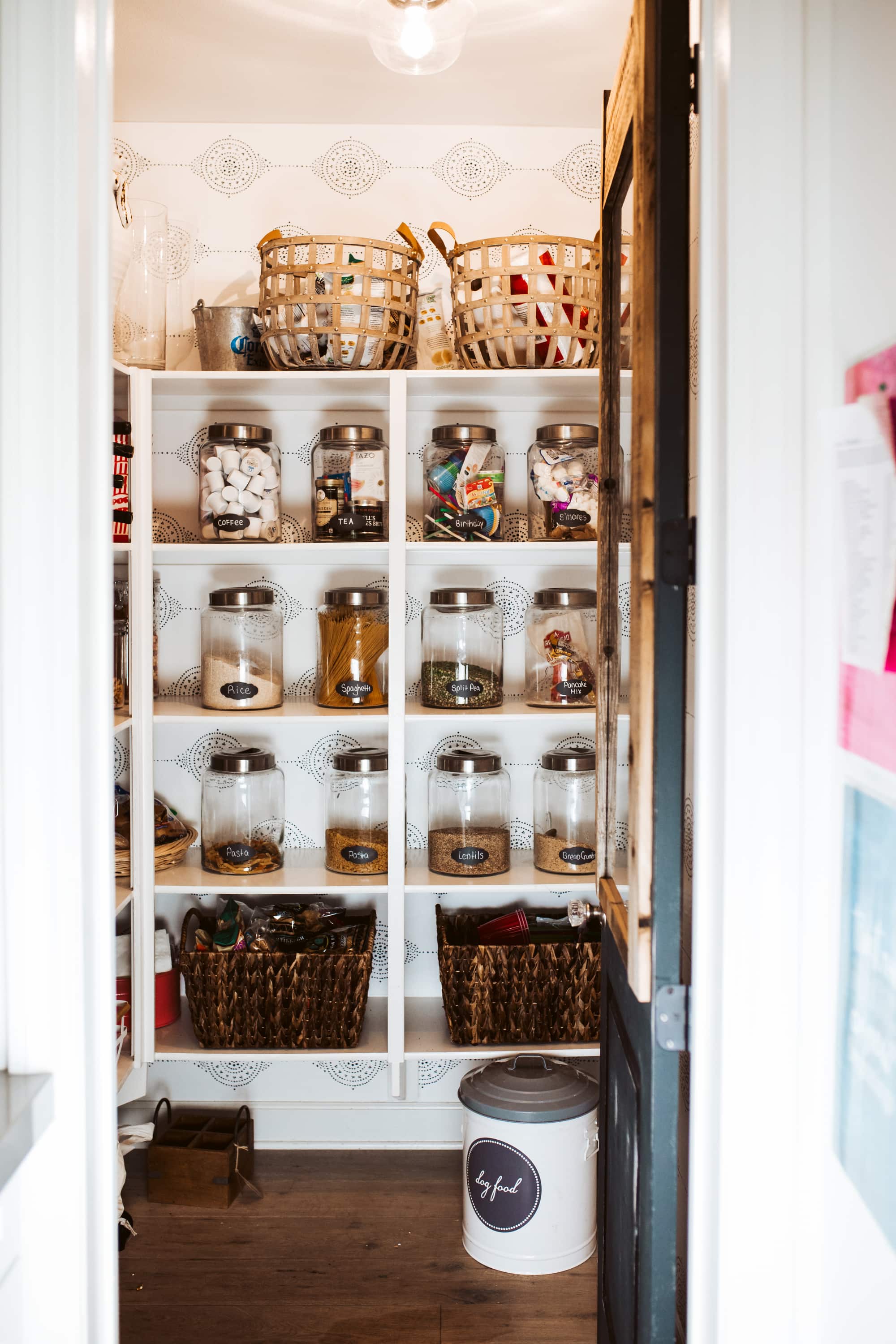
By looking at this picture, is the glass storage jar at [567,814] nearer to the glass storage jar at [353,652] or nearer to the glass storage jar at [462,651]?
the glass storage jar at [462,651]

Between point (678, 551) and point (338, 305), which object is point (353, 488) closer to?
point (338, 305)

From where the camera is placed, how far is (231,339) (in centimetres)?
233

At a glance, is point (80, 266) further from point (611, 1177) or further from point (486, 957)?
point (486, 957)

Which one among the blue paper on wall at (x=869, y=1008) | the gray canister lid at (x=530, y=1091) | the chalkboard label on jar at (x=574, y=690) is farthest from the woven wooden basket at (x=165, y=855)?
the blue paper on wall at (x=869, y=1008)

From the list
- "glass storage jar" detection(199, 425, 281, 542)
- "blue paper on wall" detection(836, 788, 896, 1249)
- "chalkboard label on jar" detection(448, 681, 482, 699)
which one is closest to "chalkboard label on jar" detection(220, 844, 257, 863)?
"chalkboard label on jar" detection(448, 681, 482, 699)

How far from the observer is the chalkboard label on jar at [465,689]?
2.35 metres

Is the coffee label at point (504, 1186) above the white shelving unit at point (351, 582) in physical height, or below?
below

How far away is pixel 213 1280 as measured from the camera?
83.3 inches

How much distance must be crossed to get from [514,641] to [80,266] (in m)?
1.69

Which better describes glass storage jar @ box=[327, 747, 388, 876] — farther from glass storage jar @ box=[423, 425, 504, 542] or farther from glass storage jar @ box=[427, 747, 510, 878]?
glass storage jar @ box=[423, 425, 504, 542]

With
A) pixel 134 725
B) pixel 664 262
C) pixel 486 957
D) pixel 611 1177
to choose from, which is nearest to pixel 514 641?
pixel 486 957

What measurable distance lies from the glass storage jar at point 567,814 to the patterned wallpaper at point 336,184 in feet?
4.17

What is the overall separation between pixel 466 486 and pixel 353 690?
518 mm

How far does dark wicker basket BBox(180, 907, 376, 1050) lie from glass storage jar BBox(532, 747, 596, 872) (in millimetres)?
472
